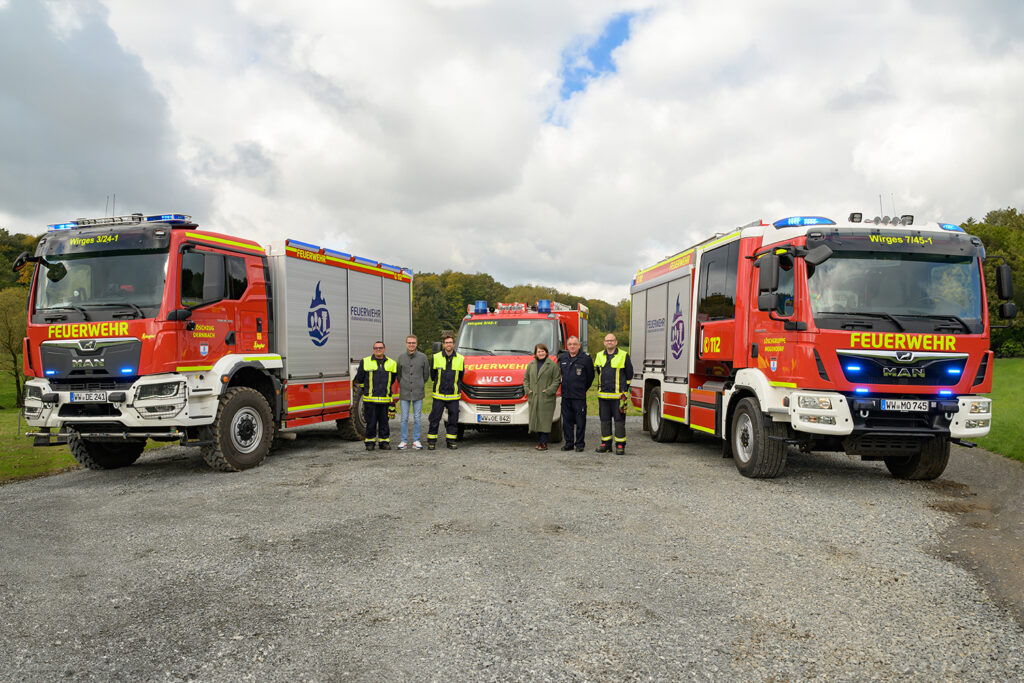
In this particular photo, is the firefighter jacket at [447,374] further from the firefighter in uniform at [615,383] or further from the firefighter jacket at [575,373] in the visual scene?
the firefighter in uniform at [615,383]

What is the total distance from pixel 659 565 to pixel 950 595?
190 cm

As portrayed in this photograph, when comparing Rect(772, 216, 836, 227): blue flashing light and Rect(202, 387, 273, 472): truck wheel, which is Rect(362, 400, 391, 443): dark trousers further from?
Rect(772, 216, 836, 227): blue flashing light

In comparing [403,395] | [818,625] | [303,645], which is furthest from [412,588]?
[403,395]

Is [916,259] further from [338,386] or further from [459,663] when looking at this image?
[338,386]

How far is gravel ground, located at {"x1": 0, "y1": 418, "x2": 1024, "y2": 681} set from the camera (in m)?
3.46

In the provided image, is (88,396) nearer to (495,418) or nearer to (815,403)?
(495,418)

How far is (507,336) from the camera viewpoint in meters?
12.0

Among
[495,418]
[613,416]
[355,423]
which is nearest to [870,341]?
[613,416]

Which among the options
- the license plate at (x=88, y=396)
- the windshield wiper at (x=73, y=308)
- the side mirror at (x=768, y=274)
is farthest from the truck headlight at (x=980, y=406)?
the windshield wiper at (x=73, y=308)

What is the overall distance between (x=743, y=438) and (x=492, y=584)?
527 cm

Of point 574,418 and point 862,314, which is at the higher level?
point 862,314

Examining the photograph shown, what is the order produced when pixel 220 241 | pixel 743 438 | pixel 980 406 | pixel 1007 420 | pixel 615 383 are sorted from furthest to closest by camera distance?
1. pixel 1007 420
2. pixel 615 383
3. pixel 220 241
4. pixel 743 438
5. pixel 980 406

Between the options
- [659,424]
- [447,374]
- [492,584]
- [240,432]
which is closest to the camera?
[492,584]

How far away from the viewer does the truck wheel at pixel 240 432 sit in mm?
8547
